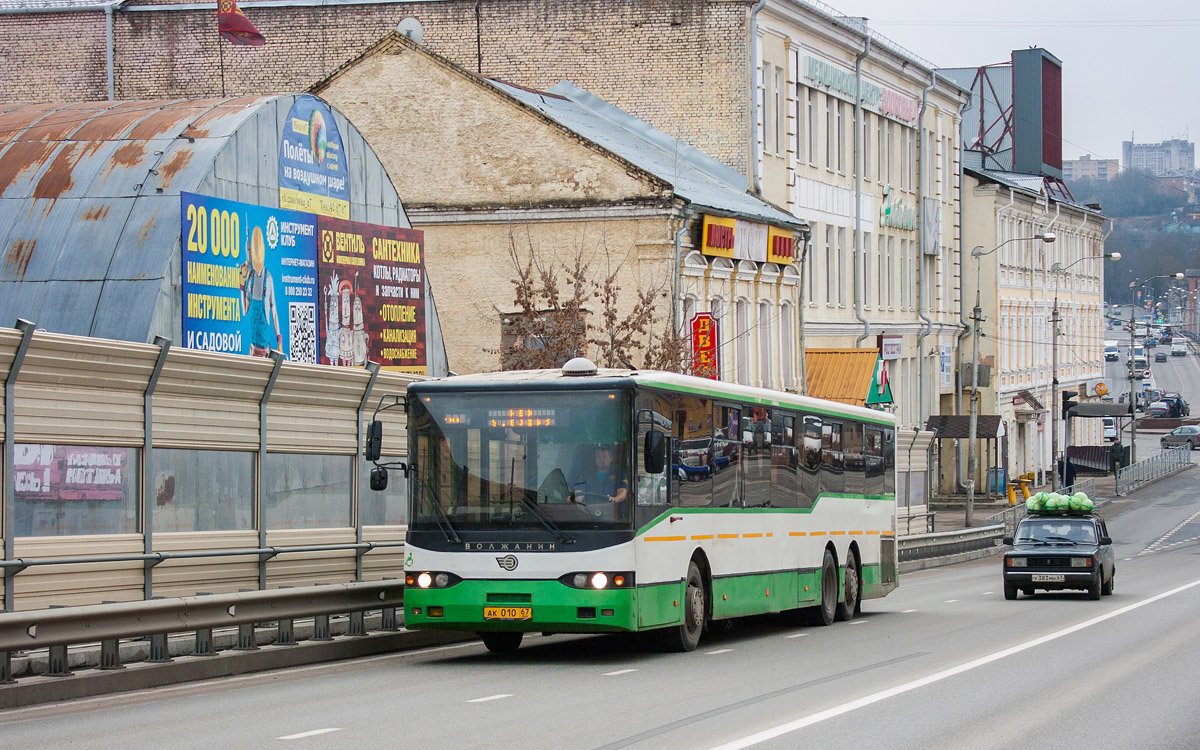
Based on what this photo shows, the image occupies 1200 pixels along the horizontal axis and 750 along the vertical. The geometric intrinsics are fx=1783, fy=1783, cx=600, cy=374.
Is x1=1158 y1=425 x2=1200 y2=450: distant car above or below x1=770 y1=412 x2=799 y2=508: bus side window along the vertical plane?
below

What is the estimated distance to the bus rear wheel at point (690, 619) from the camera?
1839 cm

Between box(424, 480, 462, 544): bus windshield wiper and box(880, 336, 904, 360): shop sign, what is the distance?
39.4 m

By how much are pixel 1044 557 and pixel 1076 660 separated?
1265 cm

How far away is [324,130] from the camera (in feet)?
92.4

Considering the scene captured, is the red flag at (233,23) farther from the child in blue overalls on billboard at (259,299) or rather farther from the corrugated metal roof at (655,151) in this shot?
the child in blue overalls on billboard at (259,299)

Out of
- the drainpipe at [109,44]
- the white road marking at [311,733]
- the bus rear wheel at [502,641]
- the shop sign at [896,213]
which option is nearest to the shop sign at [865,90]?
the shop sign at [896,213]

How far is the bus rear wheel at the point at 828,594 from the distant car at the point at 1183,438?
7884cm

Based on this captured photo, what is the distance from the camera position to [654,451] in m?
16.8

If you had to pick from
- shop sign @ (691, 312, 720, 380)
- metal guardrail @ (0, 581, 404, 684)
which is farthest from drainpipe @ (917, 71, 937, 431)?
metal guardrail @ (0, 581, 404, 684)

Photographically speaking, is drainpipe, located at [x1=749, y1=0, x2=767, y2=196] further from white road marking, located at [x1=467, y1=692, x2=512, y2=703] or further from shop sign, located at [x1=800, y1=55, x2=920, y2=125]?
white road marking, located at [x1=467, y1=692, x2=512, y2=703]

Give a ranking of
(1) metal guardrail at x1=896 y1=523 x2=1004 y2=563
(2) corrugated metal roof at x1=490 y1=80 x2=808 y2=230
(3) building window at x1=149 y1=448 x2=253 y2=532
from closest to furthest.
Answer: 1. (3) building window at x1=149 y1=448 x2=253 y2=532
2. (2) corrugated metal roof at x1=490 y1=80 x2=808 y2=230
3. (1) metal guardrail at x1=896 y1=523 x2=1004 y2=563

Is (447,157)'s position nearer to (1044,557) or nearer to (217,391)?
(1044,557)

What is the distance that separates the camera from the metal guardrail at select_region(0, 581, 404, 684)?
13570 millimetres

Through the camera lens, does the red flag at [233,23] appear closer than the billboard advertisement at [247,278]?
No
